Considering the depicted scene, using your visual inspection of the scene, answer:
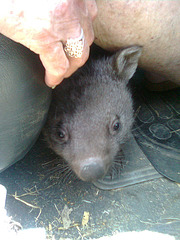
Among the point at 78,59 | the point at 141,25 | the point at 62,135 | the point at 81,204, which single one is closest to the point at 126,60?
the point at 141,25

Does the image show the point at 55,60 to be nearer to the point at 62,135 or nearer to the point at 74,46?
the point at 74,46

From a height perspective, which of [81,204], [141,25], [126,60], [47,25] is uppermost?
[47,25]

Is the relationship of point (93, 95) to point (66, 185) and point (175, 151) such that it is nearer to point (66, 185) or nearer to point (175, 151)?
point (66, 185)

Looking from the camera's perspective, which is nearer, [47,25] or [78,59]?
[47,25]

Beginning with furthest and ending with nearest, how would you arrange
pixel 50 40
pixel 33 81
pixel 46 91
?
pixel 46 91, pixel 33 81, pixel 50 40

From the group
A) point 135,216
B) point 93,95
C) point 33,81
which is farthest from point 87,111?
point 135,216

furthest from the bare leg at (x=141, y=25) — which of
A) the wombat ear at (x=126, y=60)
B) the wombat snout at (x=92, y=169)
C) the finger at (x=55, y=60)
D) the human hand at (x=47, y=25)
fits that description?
the wombat snout at (x=92, y=169)

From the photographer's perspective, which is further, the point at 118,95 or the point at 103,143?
the point at 118,95
